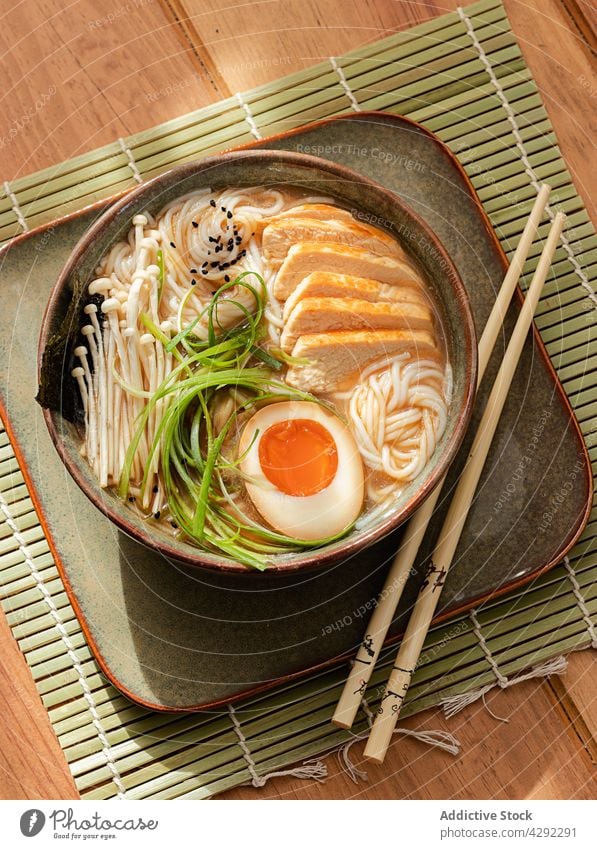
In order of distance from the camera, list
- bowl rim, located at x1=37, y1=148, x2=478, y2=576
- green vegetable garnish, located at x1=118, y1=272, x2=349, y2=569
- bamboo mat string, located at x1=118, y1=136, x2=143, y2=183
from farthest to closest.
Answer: bamboo mat string, located at x1=118, y1=136, x2=143, y2=183 → green vegetable garnish, located at x1=118, y1=272, x2=349, y2=569 → bowl rim, located at x1=37, y1=148, x2=478, y2=576

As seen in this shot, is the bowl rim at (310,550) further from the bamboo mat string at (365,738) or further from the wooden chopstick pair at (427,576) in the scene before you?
the bamboo mat string at (365,738)

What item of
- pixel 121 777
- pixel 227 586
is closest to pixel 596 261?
pixel 227 586

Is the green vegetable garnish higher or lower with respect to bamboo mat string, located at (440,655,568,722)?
higher

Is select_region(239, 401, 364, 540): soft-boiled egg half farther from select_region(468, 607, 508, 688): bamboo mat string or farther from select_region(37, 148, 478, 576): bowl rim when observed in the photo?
select_region(468, 607, 508, 688): bamboo mat string

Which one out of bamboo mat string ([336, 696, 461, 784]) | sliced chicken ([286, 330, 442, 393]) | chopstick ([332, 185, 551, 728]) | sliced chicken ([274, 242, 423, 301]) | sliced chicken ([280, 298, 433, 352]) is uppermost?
sliced chicken ([274, 242, 423, 301])

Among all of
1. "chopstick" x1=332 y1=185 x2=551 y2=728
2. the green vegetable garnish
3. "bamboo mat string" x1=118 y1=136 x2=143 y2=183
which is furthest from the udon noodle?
"bamboo mat string" x1=118 y1=136 x2=143 y2=183
